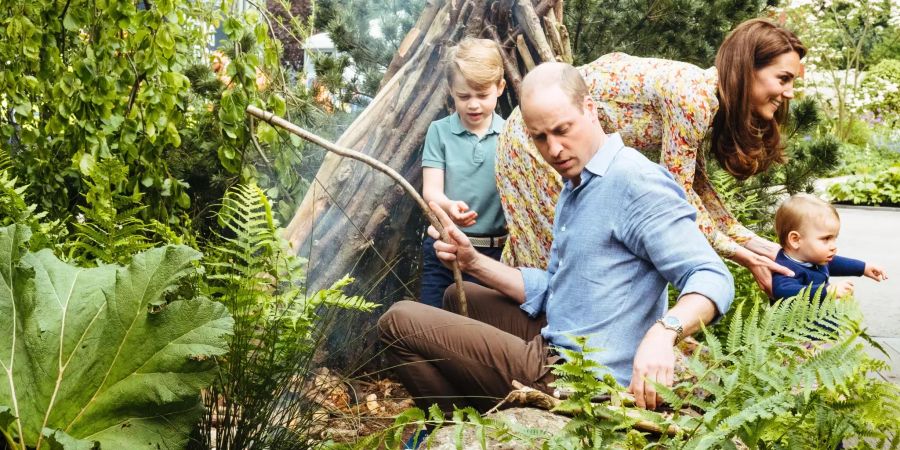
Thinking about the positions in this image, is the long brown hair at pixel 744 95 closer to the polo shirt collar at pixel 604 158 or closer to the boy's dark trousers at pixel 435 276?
the polo shirt collar at pixel 604 158

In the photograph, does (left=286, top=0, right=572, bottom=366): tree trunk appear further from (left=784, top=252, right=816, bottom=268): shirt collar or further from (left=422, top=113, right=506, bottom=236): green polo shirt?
(left=784, top=252, right=816, bottom=268): shirt collar

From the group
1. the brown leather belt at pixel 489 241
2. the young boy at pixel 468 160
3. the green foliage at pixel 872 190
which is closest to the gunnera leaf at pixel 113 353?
the young boy at pixel 468 160

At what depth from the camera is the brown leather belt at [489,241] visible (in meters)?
4.18

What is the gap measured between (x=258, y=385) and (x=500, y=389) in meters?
0.78

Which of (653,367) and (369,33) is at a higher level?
(653,367)

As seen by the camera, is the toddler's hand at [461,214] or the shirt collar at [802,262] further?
the shirt collar at [802,262]

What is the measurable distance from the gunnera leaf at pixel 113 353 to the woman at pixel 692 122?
1.79 meters

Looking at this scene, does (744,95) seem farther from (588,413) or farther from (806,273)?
(588,413)

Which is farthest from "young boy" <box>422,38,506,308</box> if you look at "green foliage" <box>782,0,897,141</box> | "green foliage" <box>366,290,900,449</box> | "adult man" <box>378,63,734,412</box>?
"green foliage" <box>782,0,897,141</box>

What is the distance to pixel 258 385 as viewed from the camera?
7.69 feet

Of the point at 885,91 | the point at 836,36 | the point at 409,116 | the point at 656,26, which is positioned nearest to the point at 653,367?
the point at 409,116

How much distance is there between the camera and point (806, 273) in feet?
12.6

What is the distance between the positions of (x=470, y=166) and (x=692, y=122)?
110 cm

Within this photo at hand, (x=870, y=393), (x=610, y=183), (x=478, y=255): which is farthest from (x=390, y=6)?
(x=870, y=393)
